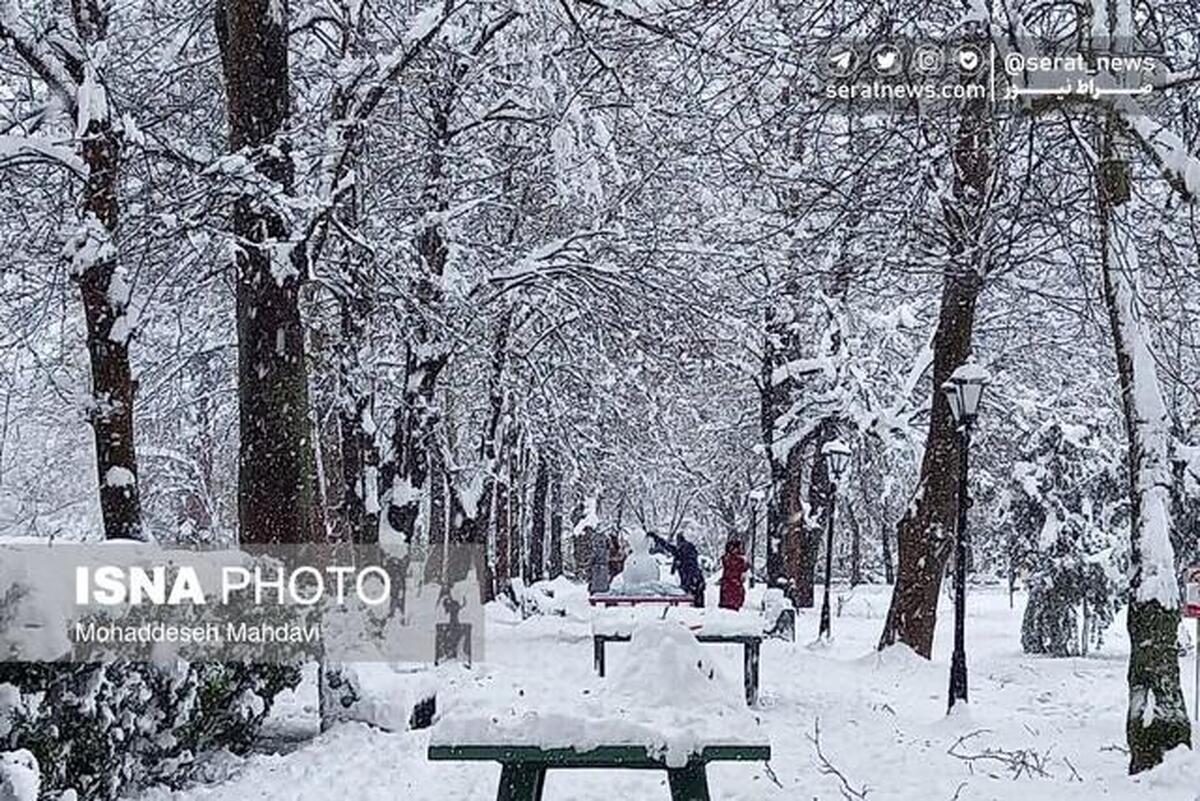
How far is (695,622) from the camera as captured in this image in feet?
40.1

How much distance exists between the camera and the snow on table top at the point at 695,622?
1195cm

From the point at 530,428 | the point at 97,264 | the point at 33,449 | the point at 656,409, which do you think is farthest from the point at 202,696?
the point at 33,449

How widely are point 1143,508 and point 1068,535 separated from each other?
15637mm

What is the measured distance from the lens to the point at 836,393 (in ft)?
72.8

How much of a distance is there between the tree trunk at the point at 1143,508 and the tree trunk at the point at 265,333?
5652 millimetres

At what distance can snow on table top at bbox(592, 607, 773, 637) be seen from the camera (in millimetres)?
11945

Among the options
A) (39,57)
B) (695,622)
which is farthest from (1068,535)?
(39,57)

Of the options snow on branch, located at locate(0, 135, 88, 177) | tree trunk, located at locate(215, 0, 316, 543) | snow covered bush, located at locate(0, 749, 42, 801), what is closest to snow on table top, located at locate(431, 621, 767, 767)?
snow covered bush, located at locate(0, 749, 42, 801)

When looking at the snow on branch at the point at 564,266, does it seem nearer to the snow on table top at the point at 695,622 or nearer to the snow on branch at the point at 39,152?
the snow on table top at the point at 695,622

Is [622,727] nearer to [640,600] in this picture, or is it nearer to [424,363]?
[424,363]

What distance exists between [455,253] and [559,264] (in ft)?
4.02

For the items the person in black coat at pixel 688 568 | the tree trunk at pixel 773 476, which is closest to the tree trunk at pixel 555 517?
the tree trunk at pixel 773 476

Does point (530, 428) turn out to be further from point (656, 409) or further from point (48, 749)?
point (48, 749)

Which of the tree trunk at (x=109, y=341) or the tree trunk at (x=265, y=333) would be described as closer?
the tree trunk at (x=265, y=333)
